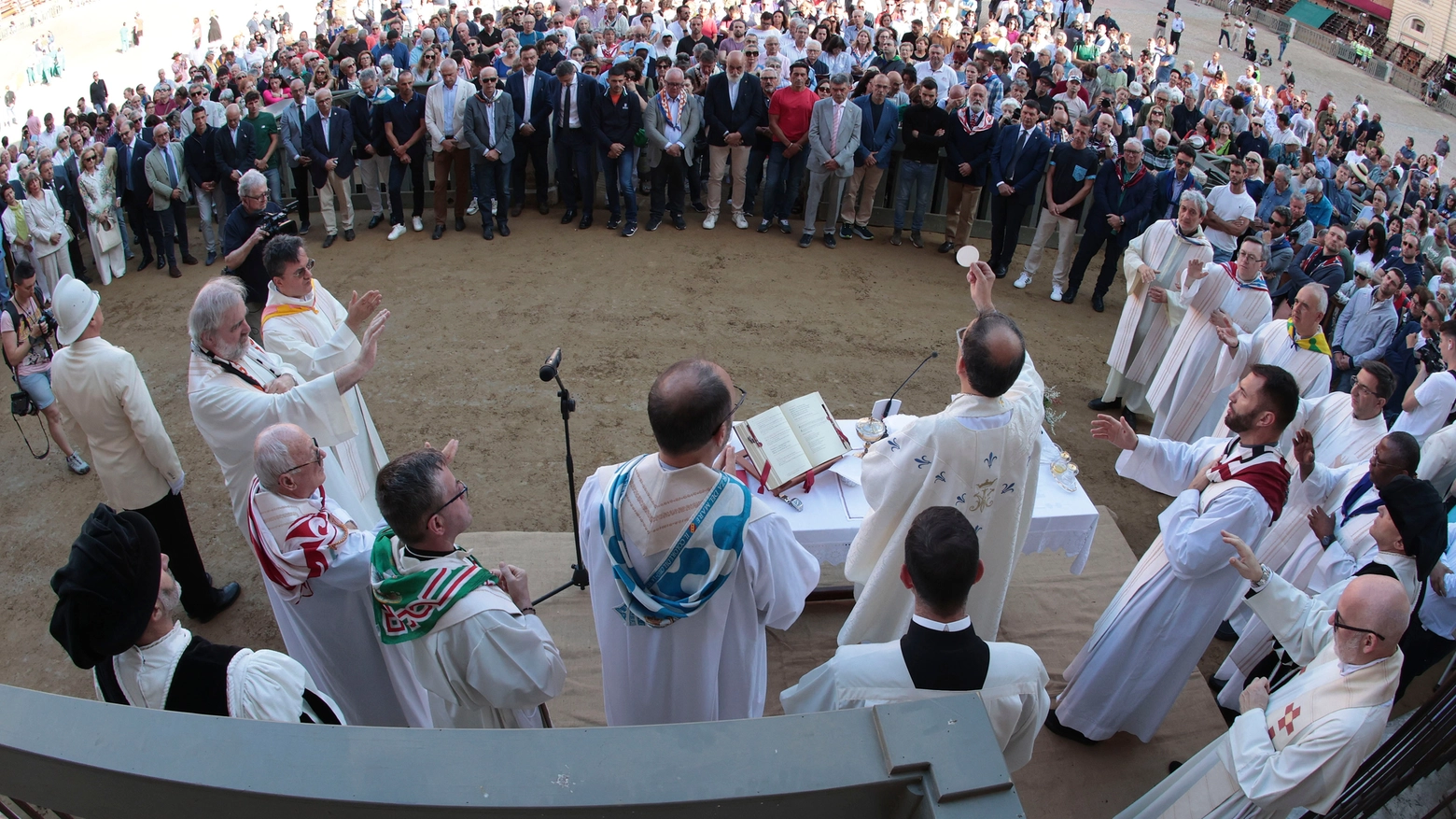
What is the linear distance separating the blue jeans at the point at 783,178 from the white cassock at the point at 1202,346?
4.54 metres

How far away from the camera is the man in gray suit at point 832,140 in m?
9.35

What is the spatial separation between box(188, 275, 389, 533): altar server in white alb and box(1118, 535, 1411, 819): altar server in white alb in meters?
3.77

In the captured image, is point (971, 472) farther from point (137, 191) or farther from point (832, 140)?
point (137, 191)

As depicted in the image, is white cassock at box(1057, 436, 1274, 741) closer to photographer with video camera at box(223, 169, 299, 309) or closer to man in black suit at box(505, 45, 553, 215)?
photographer with video camera at box(223, 169, 299, 309)

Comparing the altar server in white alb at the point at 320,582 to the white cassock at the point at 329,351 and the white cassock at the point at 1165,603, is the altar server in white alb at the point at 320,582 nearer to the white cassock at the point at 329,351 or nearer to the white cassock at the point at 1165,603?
the white cassock at the point at 329,351

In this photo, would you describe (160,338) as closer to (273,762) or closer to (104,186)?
(104,186)

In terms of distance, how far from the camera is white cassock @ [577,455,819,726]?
2.88m

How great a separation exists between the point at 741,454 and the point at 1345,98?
3516 centimetres

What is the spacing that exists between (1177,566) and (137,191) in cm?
1004

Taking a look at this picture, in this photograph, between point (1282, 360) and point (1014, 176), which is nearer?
point (1282, 360)

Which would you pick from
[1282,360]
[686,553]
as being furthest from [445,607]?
[1282,360]

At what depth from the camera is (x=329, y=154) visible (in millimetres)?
9539

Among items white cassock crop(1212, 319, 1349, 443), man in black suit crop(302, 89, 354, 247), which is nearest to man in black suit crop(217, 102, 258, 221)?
man in black suit crop(302, 89, 354, 247)

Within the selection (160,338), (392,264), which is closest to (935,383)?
(392,264)
